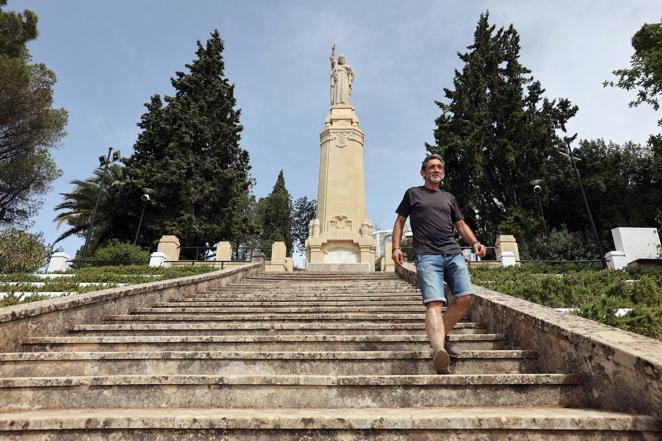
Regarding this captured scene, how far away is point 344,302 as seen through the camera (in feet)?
19.8

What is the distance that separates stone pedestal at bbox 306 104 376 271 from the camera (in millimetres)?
17281

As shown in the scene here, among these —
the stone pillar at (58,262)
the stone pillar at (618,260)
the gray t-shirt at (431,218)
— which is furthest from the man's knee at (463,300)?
the stone pillar at (58,262)

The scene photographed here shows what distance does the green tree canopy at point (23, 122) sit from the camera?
772 inches

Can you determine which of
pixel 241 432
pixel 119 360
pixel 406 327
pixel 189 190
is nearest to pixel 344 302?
pixel 406 327

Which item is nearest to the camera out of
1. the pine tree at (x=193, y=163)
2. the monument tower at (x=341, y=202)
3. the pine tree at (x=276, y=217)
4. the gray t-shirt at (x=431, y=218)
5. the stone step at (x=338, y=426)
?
the stone step at (x=338, y=426)

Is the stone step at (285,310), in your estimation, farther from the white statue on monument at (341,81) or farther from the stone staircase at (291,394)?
the white statue on monument at (341,81)

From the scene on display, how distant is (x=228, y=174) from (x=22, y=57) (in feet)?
41.4

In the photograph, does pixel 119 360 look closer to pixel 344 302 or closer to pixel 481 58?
pixel 344 302

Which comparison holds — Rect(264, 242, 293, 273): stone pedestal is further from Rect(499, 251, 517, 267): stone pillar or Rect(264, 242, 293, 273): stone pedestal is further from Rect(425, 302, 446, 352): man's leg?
Rect(425, 302, 446, 352): man's leg

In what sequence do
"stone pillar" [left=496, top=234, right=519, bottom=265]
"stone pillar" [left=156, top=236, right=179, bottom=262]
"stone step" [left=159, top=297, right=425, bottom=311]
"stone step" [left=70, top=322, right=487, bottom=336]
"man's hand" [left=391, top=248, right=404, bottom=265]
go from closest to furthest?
"man's hand" [left=391, top=248, right=404, bottom=265] → "stone step" [left=70, top=322, right=487, bottom=336] → "stone step" [left=159, top=297, right=425, bottom=311] → "stone pillar" [left=496, top=234, right=519, bottom=265] → "stone pillar" [left=156, top=236, right=179, bottom=262]

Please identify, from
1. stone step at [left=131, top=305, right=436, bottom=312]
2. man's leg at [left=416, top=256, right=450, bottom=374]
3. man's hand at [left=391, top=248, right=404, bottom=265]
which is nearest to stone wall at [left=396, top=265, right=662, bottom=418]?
man's leg at [left=416, top=256, right=450, bottom=374]

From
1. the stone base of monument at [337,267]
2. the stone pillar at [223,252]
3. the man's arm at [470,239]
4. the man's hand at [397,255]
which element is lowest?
the man's hand at [397,255]

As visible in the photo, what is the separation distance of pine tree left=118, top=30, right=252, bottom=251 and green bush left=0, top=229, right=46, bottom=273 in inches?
300

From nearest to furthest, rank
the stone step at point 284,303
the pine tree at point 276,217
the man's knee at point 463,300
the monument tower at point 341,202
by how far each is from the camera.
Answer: the man's knee at point 463,300 → the stone step at point 284,303 → the monument tower at point 341,202 → the pine tree at point 276,217
